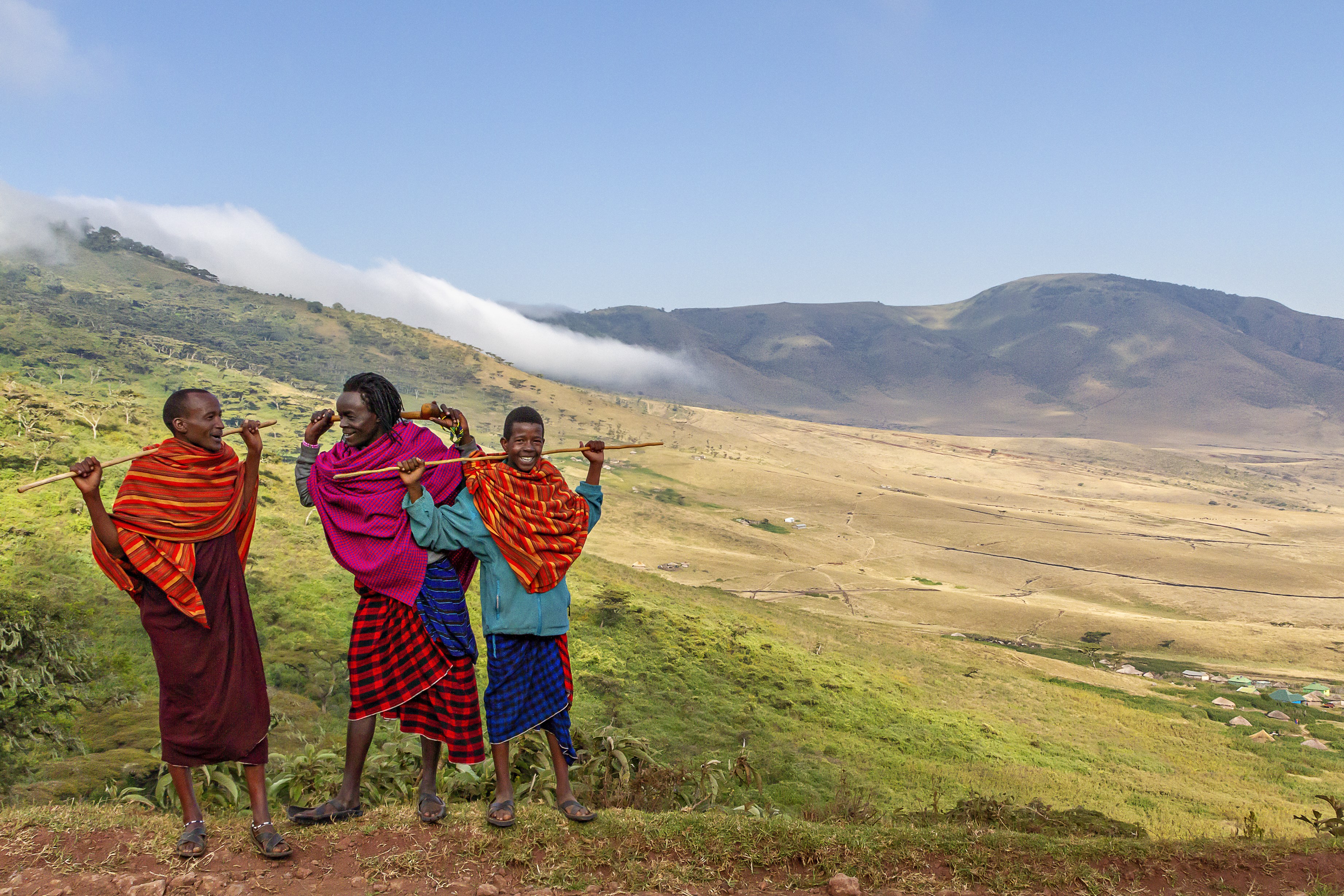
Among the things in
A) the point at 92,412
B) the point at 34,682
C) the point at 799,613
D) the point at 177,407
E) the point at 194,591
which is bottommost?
the point at 799,613

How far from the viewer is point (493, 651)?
420cm

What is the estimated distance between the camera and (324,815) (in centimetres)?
403

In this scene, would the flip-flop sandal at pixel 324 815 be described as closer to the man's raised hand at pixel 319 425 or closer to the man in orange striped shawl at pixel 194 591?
the man in orange striped shawl at pixel 194 591

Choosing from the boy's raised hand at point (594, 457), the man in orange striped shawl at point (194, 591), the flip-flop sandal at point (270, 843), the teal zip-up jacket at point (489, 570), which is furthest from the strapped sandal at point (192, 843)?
the boy's raised hand at point (594, 457)

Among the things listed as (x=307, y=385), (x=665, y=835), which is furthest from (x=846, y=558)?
(x=307, y=385)

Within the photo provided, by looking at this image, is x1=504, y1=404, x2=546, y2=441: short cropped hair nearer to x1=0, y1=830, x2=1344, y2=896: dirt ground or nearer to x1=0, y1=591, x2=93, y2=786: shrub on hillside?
x1=0, y1=830, x2=1344, y2=896: dirt ground

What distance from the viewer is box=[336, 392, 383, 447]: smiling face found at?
4031 millimetres

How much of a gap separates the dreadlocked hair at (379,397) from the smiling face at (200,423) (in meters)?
0.59

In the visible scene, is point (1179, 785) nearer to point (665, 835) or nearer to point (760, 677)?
point (760, 677)

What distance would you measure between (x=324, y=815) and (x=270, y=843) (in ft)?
1.48

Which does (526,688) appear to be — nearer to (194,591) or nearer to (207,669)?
(207,669)

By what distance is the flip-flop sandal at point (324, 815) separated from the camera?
400cm

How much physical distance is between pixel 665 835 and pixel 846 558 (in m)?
38.2

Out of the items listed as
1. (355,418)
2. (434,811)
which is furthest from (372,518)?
(434,811)
